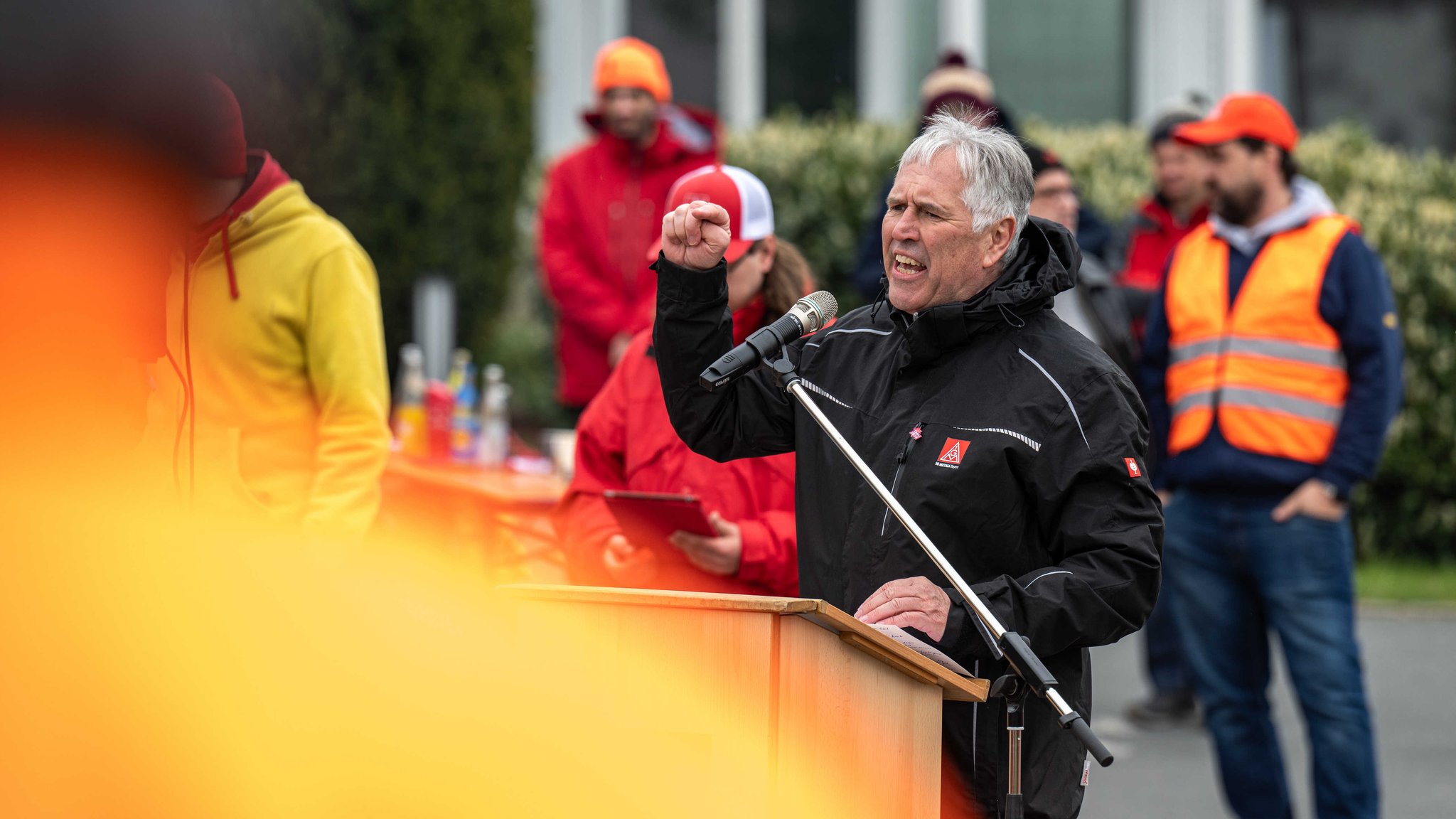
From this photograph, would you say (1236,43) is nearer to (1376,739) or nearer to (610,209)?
(610,209)

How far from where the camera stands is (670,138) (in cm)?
802

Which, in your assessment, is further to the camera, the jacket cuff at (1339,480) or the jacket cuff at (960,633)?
the jacket cuff at (1339,480)

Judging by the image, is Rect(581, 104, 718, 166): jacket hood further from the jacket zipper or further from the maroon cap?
the jacket zipper

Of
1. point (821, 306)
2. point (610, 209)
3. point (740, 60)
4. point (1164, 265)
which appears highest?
point (740, 60)

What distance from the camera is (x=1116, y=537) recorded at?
3230mm

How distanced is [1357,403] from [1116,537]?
8.51 ft

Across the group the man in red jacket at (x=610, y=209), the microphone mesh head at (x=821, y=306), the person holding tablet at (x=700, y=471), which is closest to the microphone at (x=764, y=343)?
the microphone mesh head at (x=821, y=306)

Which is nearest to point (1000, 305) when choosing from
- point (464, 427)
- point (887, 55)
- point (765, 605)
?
point (765, 605)

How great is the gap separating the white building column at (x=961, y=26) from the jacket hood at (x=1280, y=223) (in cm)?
817

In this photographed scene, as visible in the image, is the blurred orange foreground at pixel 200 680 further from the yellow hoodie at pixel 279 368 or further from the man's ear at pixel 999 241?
the yellow hoodie at pixel 279 368

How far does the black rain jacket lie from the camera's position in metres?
3.23

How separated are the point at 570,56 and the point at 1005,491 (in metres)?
11.6

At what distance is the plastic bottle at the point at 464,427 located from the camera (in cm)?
A: 750

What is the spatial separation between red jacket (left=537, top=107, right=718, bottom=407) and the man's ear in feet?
14.6
